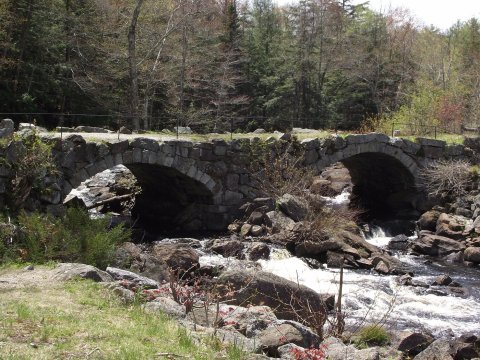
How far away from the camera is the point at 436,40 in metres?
40.3

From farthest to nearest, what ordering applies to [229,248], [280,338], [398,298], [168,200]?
[168,200], [229,248], [398,298], [280,338]

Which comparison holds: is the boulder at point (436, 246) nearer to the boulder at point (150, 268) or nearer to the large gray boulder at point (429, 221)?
the large gray boulder at point (429, 221)

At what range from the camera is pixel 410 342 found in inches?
391

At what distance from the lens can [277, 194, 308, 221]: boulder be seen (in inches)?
751

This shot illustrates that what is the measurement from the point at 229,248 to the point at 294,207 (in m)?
3.45

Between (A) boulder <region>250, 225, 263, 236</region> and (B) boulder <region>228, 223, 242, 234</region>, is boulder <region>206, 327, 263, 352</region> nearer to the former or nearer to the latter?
(A) boulder <region>250, 225, 263, 236</region>

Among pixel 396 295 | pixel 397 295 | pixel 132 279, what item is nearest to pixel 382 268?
pixel 397 295

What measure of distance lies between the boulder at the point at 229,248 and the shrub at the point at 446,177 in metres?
10.0

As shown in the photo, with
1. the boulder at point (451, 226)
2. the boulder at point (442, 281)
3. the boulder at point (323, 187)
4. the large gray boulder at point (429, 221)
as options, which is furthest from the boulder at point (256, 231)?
the boulder at point (323, 187)

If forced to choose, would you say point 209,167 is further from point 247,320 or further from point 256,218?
point 247,320

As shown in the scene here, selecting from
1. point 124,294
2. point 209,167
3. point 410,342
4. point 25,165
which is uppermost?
point 25,165

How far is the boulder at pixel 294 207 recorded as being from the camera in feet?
62.6

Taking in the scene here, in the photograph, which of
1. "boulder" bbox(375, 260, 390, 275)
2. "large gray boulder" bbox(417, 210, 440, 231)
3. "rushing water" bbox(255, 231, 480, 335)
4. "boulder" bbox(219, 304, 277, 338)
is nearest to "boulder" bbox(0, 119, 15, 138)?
"rushing water" bbox(255, 231, 480, 335)

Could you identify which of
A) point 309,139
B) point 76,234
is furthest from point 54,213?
point 309,139
